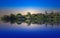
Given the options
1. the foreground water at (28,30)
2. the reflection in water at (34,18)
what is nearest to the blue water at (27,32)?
the foreground water at (28,30)

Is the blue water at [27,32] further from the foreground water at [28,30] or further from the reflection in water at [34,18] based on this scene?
the reflection in water at [34,18]

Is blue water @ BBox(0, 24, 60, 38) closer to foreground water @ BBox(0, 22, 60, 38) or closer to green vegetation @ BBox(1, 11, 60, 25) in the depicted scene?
foreground water @ BBox(0, 22, 60, 38)

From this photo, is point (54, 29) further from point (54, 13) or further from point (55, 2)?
point (55, 2)

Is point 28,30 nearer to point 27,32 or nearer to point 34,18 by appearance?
point 27,32

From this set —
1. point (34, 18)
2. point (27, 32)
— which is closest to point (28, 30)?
point (27, 32)

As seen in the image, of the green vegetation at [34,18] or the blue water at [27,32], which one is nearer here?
the blue water at [27,32]

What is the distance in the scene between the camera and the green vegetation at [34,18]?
3371mm

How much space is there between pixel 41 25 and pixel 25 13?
449 millimetres

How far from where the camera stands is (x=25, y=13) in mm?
3357

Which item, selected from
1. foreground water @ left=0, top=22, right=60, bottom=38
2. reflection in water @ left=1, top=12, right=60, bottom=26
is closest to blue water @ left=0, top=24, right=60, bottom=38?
foreground water @ left=0, top=22, right=60, bottom=38

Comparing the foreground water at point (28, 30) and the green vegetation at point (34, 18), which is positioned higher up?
the green vegetation at point (34, 18)

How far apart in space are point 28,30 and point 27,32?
7 centimetres

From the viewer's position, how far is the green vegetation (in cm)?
337

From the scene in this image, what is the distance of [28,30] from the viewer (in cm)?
332
